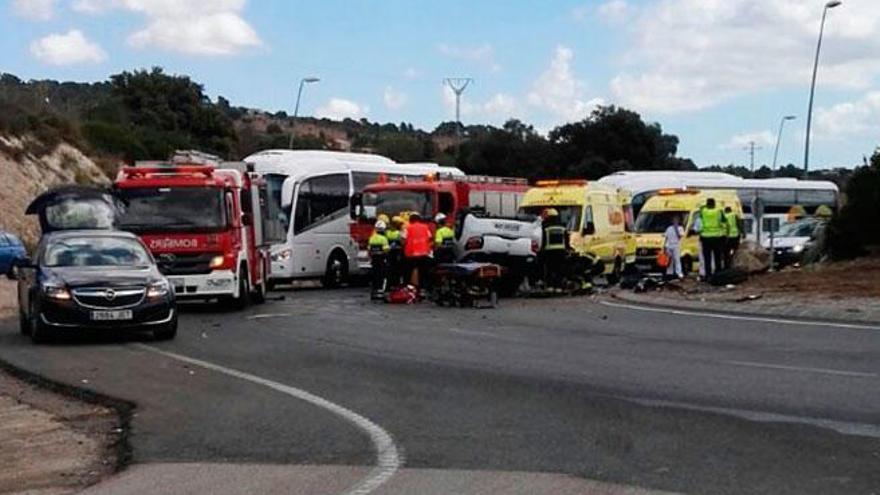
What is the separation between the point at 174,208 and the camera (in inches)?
1056

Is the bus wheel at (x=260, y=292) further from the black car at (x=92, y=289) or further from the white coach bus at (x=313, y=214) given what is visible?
the black car at (x=92, y=289)

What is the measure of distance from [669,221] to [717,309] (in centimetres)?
1332

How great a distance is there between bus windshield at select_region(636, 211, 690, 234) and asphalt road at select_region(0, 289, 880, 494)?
50.9ft

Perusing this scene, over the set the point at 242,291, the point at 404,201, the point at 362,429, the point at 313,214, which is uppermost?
the point at 404,201

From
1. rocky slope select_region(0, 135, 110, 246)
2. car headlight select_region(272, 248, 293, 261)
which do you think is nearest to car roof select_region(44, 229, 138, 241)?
car headlight select_region(272, 248, 293, 261)

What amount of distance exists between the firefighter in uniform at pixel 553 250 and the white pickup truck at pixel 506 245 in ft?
0.82

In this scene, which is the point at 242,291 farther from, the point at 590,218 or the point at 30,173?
the point at 30,173

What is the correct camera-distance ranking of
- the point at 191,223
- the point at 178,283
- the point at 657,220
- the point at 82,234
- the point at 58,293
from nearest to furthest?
the point at 58,293 < the point at 82,234 < the point at 178,283 < the point at 191,223 < the point at 657,220

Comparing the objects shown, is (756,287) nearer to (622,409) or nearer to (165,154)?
(622,409)

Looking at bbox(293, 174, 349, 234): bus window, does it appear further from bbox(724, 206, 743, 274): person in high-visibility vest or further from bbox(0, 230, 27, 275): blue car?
bbox(724, 206, 743, 274): person in high-visibility vest

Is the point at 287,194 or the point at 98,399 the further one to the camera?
the point at 287,194

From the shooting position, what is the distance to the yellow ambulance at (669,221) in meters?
36.8

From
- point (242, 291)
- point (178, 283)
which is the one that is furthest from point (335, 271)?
point (178, 283)

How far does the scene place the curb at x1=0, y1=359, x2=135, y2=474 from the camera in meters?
11.2
